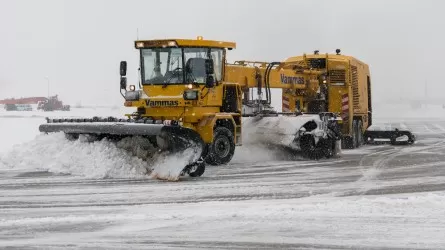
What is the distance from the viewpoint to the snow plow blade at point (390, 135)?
73.5ft

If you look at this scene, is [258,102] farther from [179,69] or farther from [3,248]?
[3,248]

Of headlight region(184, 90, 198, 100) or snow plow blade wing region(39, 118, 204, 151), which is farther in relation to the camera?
headlight region(184, 90, 198, 100)

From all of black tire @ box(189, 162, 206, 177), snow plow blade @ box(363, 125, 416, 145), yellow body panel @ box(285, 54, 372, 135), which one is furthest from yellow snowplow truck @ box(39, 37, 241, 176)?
snow plow blade @ box(363, 125, 416, 145)

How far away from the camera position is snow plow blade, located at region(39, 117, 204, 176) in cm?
1148

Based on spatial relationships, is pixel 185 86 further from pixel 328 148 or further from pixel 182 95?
pixel 328 148

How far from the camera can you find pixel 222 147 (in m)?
14.1

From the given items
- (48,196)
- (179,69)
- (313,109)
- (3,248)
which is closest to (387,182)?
(179,69)

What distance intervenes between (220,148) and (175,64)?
2.12 m

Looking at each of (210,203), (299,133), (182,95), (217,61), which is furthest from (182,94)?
(210,203)

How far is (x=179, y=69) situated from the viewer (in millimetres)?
13289

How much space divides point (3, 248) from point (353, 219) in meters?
3.91

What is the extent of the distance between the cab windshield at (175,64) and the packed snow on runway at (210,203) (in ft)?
6.40

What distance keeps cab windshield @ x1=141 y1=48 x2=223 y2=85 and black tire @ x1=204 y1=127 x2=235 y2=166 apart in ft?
4.23

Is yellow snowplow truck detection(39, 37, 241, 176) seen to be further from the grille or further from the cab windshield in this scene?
the grille
